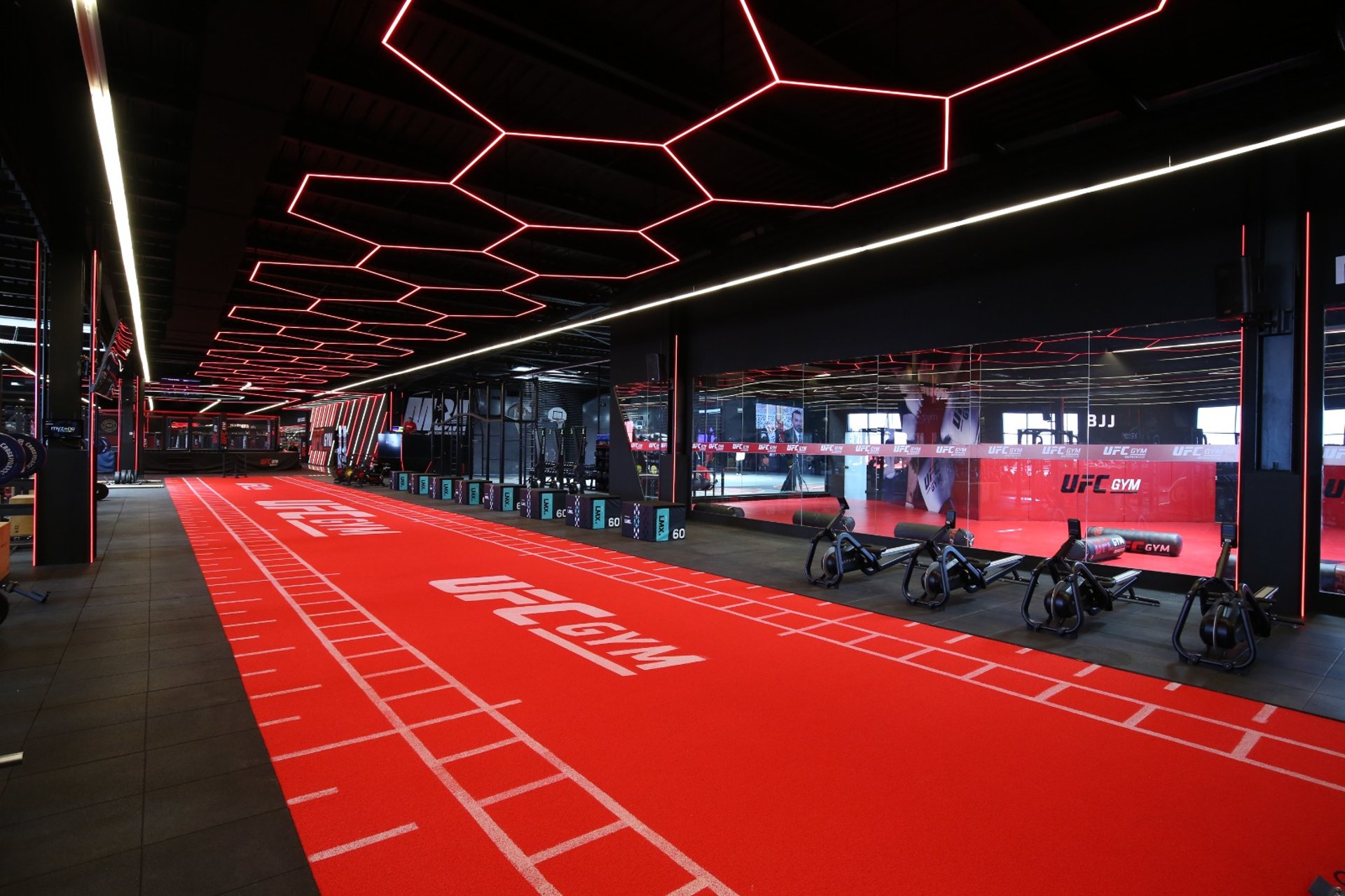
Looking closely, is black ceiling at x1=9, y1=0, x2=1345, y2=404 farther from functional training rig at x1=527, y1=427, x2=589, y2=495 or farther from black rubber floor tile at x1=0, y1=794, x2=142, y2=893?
functional training rig at x1=527, y1=427, x2=589, y2=495

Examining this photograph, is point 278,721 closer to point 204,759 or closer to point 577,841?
point 204,759

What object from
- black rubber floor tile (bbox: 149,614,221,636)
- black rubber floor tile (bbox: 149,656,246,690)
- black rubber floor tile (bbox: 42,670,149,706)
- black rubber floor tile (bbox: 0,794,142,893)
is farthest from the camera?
black rubber floor tile (bbox: 149,614,221,636)

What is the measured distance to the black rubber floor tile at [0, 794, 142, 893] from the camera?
2.20m

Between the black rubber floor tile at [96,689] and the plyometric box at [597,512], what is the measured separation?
25.0 ft

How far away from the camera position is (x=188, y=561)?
788 centimetres

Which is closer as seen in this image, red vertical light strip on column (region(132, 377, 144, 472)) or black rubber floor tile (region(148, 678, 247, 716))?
black rubber floor tile (region(148, 678, 247, 716))

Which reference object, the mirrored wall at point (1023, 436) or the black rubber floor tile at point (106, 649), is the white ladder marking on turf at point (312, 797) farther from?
the mirrored wall at point (1023, 436)

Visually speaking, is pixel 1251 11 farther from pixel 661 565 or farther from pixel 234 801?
pixel 234 801

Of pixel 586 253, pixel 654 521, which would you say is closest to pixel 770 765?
pixel 654 521

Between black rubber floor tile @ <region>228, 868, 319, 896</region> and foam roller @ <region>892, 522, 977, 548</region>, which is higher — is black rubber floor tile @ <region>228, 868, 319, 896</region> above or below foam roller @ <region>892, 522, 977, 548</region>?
below

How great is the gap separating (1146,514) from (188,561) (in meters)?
11.7

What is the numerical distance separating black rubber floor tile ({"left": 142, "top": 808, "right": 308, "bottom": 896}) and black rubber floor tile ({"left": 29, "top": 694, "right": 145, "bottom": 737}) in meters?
1.46

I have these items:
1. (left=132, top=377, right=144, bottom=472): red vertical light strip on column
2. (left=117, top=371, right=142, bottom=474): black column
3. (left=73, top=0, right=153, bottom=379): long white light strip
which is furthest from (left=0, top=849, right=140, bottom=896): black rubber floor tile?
(left=132, top=377, right=144, bottom=472): red vertical light strip on column

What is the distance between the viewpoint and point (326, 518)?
495 inches
